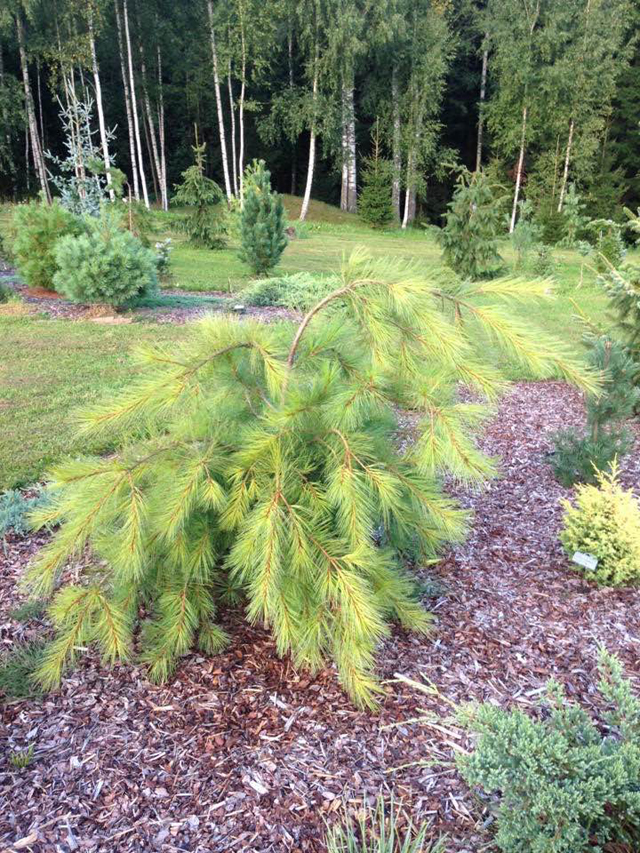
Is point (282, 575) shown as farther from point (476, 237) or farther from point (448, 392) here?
point (476, 237)

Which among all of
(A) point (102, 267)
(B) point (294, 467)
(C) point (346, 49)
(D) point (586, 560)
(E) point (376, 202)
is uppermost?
(C) point (346, 49)

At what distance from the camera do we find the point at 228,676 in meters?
2.21

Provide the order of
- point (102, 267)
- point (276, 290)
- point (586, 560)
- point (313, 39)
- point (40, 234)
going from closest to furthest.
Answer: point (586, 560) → point (102, 267) → point (40, 234) → point (276, 290) → point (313, 39)

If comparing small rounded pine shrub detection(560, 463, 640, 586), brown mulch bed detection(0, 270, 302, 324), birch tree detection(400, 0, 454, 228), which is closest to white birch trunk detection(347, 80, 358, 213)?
birch tree detection(400, 0, 454, 228)

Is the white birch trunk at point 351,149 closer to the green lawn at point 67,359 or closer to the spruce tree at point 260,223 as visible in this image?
the green lawn at point 67,359

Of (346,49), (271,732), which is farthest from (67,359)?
(346,49)

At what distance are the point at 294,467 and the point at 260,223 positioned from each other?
1074 centimetres

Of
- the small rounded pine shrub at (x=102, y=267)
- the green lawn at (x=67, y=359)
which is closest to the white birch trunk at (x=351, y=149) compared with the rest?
the green lawn at (x=67, y=359)

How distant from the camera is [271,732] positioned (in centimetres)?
200

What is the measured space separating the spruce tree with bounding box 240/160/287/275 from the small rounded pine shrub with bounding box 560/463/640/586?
10244 mm

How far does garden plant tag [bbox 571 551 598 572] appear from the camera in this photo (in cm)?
278

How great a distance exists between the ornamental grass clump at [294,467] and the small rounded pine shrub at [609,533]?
3.34ft

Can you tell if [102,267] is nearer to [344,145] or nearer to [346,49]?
[346,49]

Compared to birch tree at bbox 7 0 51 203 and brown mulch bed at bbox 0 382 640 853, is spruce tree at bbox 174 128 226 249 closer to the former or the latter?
birch tree at bbox 7 0 51 203
